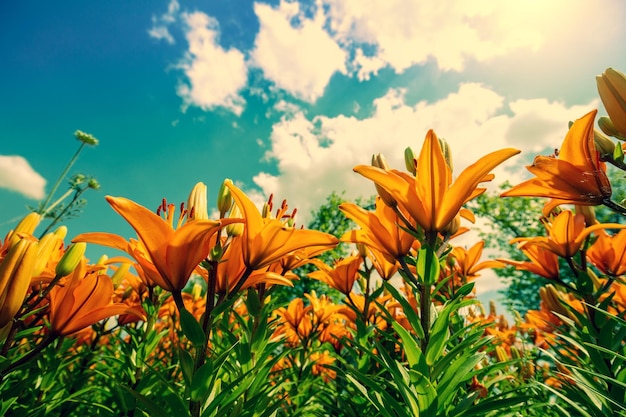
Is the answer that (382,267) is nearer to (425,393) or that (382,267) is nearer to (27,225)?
(425,393)

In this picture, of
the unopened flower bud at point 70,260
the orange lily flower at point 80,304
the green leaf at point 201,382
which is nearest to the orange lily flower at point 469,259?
the green leaf at point 201,382

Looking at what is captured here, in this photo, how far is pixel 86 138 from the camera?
14.8 feet

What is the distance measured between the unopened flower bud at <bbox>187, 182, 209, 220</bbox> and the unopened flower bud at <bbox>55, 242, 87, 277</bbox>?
39 centimetres

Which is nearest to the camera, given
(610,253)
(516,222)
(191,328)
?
(191,328)

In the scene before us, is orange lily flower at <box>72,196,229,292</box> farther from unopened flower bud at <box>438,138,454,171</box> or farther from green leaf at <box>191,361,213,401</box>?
unopened flower bud at <box>438,138,454,171</box>

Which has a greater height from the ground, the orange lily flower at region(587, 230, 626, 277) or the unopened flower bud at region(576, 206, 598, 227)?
the unopened flower bud at region(576, 206, 598, 227)

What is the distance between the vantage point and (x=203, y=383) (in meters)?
0.72

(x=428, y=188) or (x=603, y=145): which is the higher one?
(x=603, y=145)

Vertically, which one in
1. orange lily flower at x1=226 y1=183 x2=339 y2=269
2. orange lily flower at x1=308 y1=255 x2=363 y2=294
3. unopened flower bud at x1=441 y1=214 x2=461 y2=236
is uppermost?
unopened flower bud at x1=441 y1=214 x2=461 y2=236

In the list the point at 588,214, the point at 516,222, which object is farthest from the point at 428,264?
the point at 516,222

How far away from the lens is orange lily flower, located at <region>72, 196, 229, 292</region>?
71 centimetres

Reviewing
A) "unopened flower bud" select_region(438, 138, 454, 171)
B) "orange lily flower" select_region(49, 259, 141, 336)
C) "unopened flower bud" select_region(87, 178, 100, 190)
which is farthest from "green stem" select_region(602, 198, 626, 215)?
"unopened flower bud" select_region(87, 178, 100, 190)

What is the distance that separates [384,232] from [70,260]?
A: 36.7 inches

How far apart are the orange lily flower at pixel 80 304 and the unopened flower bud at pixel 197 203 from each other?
322 mm
